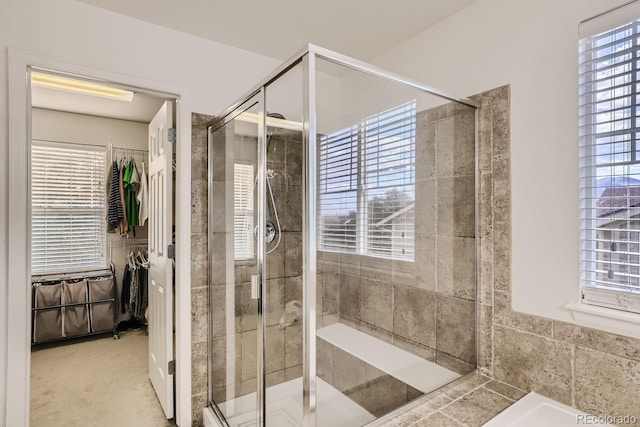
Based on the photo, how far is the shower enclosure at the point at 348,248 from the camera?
1550mm

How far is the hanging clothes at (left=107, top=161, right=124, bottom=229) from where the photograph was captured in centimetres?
375

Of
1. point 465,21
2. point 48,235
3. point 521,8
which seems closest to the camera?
point 521,8

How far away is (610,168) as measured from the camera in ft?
4.64

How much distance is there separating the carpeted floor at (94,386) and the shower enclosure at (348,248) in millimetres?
690

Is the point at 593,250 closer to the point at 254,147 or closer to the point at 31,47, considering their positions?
the point at 254,147

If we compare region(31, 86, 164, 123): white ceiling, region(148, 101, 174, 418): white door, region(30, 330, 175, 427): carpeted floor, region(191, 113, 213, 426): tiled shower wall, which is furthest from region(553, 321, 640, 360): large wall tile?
region(31, 86, 164, 123): white ceiling

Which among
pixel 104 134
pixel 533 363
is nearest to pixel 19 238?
pixel 533 363

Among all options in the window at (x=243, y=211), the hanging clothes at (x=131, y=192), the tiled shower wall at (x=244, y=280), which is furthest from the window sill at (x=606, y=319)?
the hanging clothes at (x=131, y=192)

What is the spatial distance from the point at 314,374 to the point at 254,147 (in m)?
1.12

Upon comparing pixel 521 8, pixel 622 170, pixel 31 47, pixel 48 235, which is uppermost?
pixel 521 8

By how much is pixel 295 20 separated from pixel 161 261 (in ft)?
5.90

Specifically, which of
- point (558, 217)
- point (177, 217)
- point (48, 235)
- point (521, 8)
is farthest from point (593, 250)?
point (48, 235)

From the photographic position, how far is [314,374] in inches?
53.4

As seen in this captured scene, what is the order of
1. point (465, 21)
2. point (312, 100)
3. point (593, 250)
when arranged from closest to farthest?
point (312, 100) → point (593, 250) → point (465, 21)
